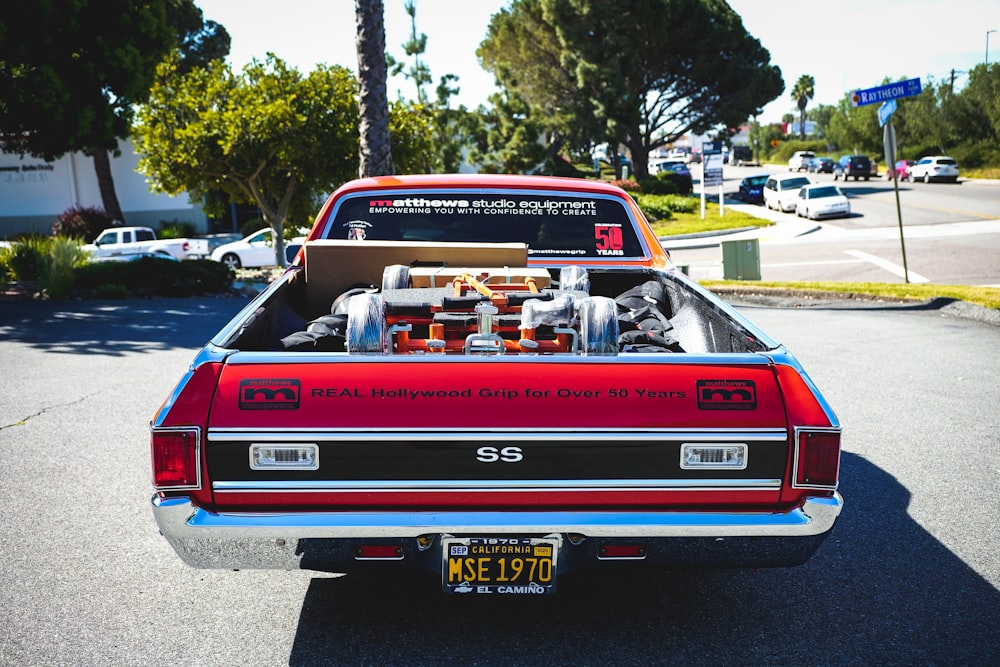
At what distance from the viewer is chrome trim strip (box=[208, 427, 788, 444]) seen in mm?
2967

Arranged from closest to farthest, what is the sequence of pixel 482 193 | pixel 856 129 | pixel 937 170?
pixel 482 193 < pixel 937 170 < pixel 856 129

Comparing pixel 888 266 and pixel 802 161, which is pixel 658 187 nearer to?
pixel 888 266

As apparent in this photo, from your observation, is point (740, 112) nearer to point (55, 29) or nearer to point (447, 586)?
point (55, 29)

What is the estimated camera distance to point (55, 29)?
50.7ft

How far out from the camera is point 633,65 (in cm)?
4481

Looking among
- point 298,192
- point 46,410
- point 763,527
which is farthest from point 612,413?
point 298,192

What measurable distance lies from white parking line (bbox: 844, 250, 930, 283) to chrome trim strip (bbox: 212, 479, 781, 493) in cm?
1356

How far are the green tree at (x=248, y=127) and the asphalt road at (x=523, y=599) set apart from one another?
41.3ft

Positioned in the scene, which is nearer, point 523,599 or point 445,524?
point 445,524

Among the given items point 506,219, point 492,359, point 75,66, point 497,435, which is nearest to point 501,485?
point 497,435

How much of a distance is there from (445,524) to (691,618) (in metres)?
1.41

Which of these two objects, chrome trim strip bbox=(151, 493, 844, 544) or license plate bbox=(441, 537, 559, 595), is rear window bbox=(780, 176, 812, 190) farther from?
license plate bbox=(441, 537, 559, 595)

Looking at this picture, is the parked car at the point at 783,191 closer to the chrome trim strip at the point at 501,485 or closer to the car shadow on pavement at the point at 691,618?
the car shadow on pavement at the point at 691,618

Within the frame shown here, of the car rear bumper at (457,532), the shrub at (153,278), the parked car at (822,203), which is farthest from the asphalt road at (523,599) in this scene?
the parked car at (822,203)
